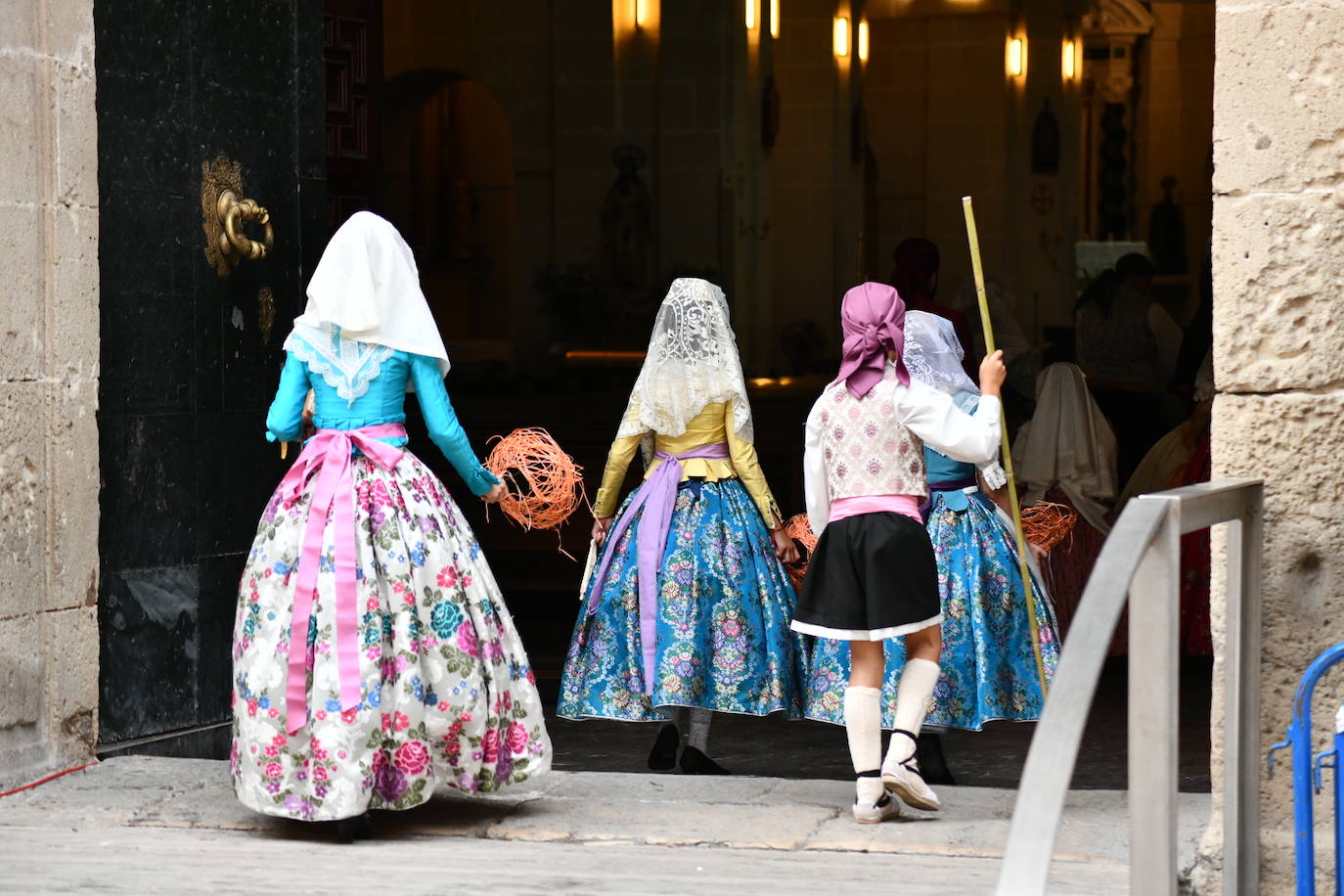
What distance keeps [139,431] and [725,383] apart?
1.78 meters

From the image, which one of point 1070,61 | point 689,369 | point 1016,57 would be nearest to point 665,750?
point 689,369

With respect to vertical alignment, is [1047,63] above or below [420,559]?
above

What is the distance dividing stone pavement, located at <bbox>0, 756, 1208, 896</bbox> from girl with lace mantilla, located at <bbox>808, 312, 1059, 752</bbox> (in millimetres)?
368

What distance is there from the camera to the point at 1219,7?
14.1 ft

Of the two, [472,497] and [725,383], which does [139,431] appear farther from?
[472,497]

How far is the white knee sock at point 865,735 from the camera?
191 inches

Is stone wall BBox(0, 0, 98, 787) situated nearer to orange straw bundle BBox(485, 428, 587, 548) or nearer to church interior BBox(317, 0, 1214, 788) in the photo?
orange straw bundle BBox(485, 428, 587, 548)

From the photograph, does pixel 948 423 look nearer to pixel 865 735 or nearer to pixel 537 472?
pixel 865 735

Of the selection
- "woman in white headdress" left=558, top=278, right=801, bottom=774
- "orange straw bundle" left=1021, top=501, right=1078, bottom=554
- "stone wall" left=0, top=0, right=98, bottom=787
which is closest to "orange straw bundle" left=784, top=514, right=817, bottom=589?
"woman in white headdress" left=558, top=278, right=801, bottom=774

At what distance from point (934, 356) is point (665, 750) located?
149 centimetres

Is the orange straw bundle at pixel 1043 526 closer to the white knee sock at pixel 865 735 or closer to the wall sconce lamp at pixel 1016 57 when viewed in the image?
the white knee sock at pixel 865 735

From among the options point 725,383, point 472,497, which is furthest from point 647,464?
point 472,497

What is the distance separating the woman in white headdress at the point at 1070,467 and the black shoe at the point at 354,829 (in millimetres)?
3883

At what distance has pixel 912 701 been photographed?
496cm
